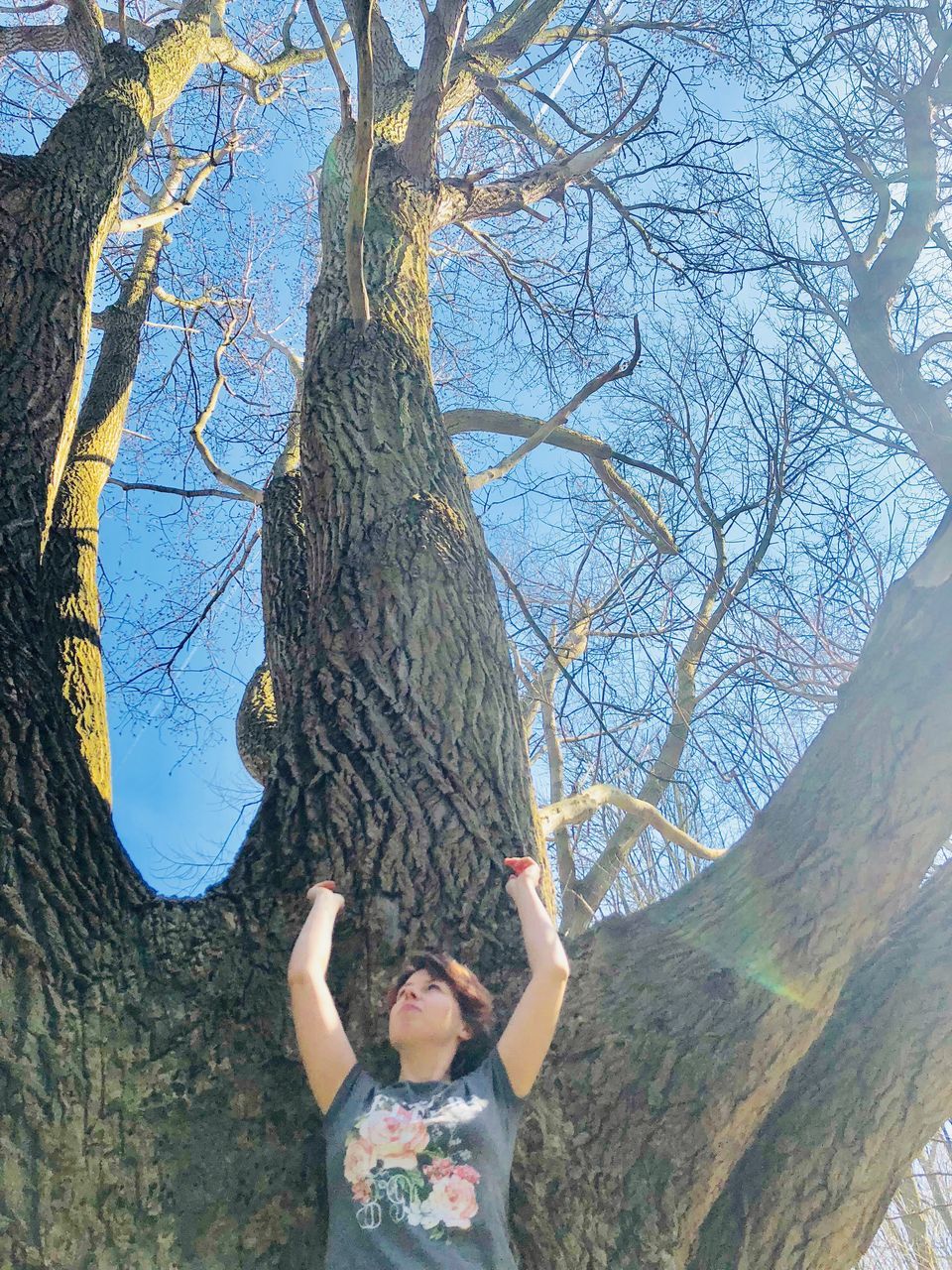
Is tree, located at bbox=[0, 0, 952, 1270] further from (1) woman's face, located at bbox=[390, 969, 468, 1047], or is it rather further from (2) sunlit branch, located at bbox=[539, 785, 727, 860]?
(2) sunlit branch, located at bbox=[539, 785, 727, 860]

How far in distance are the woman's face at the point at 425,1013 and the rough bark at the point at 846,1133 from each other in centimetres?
56

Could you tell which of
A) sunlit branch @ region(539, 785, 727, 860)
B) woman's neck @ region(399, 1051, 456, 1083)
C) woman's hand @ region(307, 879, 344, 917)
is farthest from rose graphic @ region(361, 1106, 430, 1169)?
sunlit branch @ region(539, 785, 727, 860)

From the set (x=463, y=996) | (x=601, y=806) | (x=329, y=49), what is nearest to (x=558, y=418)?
(x=329, y=49)

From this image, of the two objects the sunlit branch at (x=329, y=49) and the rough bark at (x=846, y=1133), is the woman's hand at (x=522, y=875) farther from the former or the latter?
the sunlit branch at (x=329, y=49)

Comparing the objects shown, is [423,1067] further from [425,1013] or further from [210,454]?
[210,454]

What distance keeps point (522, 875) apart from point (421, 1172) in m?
0.55

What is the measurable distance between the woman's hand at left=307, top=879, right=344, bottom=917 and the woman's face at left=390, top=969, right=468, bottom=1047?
0.20 meters

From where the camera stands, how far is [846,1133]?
1.64m

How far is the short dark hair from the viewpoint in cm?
172

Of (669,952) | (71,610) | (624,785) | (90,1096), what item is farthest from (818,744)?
(624,785)

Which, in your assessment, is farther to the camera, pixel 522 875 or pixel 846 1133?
pixel 522 875

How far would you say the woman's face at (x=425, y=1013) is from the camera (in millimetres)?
1680

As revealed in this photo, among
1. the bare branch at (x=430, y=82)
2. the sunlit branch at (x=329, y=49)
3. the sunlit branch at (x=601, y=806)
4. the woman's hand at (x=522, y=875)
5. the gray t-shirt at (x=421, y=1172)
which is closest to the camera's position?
the gray t-shirt at (x=421, y=1172)

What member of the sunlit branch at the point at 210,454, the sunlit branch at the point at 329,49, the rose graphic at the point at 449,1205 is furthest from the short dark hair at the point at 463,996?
the sunlit branch at the point at 210,454
